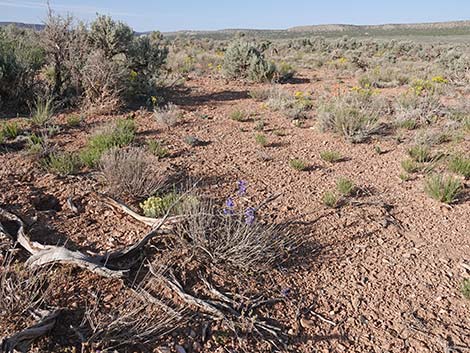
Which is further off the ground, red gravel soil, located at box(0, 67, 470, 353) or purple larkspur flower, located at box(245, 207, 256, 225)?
purple larkspur flower, located at box(245, 207, 256, 225)

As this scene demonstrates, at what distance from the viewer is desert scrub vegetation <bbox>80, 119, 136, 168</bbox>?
4305 millimetres

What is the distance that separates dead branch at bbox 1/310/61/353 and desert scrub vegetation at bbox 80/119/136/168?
237 centimetres

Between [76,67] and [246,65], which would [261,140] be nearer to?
[76,67]

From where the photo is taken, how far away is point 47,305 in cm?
232

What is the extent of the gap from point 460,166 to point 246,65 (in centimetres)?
745

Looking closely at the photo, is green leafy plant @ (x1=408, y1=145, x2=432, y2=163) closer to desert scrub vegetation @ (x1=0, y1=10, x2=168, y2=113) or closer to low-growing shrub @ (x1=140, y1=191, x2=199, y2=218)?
low-growing shrub @ (x1=140, y1=191, x2=199, y2=218)

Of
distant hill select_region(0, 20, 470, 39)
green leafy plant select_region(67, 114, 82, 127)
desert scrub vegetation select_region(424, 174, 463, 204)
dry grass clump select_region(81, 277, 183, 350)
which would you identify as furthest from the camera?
distant hill select_region(0, 20, 470, 39)

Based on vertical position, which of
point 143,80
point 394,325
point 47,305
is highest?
point 143,80

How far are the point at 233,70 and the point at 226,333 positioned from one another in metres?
9.54

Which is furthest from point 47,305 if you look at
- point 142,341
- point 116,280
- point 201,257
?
point 201,257

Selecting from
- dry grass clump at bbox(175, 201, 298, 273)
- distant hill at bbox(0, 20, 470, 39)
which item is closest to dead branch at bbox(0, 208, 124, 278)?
dry grass clump at bbox(175, 201, 298, 273)

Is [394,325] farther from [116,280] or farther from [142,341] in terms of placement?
[116,280]

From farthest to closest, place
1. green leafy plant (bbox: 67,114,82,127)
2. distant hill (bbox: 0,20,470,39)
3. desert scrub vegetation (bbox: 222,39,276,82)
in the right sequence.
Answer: distant hill (bbox: 0,20,470,39) < desert scrub vegetation (bbox: 222,39,276,82) < green leafy plant (bbox: 67,114,82,127)

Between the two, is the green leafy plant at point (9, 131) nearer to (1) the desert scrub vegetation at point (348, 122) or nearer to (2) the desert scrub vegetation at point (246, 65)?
(1) the desert scrub vegetation at point (348, 122)
